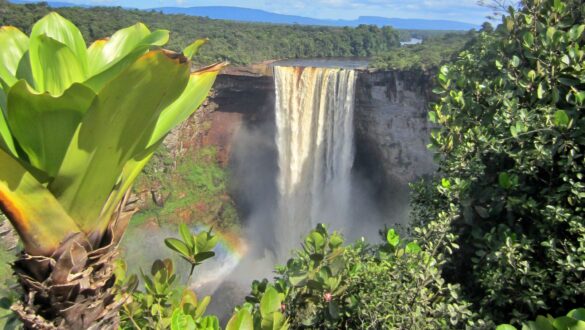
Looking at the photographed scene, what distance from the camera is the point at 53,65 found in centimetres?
112

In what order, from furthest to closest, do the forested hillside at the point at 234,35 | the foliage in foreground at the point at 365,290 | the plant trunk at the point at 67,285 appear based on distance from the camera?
1. the forested hillside at the point at 234,35
2. the foliage in foreground at the point at 365,290
3. the plant trunk at the point at 67,285

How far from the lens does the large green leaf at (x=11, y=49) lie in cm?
127

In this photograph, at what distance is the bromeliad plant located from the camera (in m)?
1.06

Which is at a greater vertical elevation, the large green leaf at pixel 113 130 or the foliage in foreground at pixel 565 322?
the large green leaf at pixel 113 130

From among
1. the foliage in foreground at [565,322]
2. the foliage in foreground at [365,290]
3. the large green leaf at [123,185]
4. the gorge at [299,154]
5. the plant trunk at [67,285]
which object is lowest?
the gorge at [299,154]

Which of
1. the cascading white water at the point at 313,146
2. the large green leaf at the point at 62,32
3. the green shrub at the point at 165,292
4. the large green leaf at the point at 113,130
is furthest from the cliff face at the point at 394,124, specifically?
the large green leaf at the point at 113,130

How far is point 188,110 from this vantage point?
1.39 metres


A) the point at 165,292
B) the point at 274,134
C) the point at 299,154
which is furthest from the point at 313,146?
the point at 165,292

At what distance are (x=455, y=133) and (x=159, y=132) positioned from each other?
275 cm

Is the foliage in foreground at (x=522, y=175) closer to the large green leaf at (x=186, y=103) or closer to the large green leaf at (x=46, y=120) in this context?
the large green leaf at (x=186, y=103)

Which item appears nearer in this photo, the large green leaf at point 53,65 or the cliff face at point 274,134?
the large green leaf at point 53,65

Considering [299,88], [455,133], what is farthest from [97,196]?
[299,88]

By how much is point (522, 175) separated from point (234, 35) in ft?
136

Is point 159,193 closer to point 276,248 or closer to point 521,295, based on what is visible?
point 276,248
